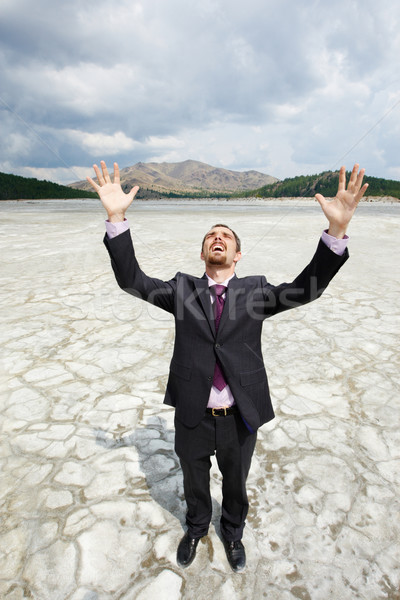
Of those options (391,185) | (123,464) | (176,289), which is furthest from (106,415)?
(391,185)

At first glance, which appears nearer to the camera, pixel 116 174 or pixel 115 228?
pixel 115 228

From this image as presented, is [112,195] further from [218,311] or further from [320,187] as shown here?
[320,187]

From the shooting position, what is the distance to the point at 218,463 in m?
1.79

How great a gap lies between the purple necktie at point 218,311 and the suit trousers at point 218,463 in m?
0.17

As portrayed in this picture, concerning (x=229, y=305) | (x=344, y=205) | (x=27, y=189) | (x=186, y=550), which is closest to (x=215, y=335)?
(x=229, y=305)

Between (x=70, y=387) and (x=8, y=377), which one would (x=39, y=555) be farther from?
(x=8, y=377)

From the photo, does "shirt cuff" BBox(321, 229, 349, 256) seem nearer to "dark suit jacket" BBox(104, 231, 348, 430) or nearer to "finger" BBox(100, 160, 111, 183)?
"dark suit jacket" BBox(104, 231, 348, 430)

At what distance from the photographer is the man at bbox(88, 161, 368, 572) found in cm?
161

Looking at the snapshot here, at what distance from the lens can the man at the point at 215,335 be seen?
1608 mm

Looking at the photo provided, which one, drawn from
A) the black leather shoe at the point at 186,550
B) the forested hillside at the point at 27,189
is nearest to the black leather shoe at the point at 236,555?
the black leather shoe at the point at 186,550

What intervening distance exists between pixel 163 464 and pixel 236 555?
0.87 metres

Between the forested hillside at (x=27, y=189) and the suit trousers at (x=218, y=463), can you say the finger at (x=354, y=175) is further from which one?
the forested hillside at (x=27, y=189)

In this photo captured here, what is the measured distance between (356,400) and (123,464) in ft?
7.27

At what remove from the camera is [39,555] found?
1.89 meters
